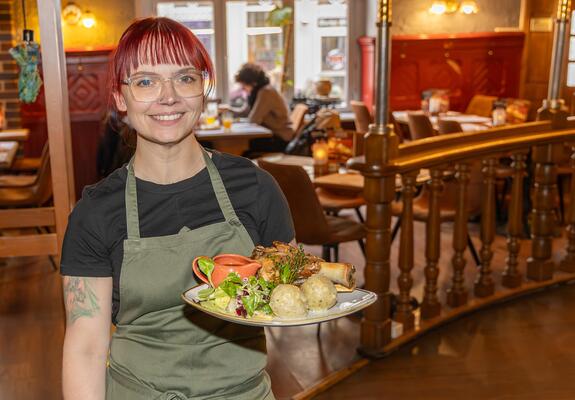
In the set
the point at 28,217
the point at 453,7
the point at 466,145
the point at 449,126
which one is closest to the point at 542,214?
the point at 466,145

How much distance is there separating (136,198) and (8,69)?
283 centimetres

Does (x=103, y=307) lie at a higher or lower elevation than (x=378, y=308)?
higher

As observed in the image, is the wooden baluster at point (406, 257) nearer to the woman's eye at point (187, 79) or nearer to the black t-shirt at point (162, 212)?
the black t-shirt at point (162, 212)

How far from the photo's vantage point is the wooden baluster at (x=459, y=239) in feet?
13.5

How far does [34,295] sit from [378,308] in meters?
2.40

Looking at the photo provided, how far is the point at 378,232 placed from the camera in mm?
3711

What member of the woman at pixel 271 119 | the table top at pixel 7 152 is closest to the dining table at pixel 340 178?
the table top at pixel 7 152

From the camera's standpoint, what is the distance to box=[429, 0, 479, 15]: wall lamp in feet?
26.7

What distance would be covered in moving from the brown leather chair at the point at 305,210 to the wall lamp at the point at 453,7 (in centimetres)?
445

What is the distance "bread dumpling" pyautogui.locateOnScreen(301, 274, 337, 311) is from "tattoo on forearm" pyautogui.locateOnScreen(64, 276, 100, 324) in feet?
1.37

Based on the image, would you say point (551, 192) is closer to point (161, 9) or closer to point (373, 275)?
point (373, 275)

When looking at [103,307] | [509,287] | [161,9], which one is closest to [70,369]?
[103,307]

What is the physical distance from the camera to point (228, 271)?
56.3 inches

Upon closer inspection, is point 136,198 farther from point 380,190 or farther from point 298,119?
point 298,119
